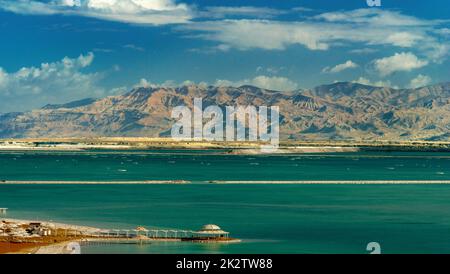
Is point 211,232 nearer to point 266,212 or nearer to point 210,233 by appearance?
point 210,233

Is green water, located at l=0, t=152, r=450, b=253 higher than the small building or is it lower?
lower

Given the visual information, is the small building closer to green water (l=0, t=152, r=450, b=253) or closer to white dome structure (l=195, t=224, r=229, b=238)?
white dome structure (l=195, t=224, r=229, b=238)

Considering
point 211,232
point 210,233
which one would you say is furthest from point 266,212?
point 211,232

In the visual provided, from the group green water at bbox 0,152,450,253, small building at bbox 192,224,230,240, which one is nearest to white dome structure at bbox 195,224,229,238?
small building at bbox 192,224,230,240

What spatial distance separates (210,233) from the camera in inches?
2356

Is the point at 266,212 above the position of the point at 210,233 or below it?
below

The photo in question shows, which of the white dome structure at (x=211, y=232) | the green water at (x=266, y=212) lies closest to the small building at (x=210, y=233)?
the white dome structure at (x=211, y=232)

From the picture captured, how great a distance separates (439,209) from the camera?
289ft

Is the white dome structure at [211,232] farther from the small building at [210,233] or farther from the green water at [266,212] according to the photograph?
the green water at [266,212]

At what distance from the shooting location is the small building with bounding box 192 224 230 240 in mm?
58625

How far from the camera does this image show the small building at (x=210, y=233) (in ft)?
192

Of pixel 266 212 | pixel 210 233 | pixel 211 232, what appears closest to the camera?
pixel 211 232

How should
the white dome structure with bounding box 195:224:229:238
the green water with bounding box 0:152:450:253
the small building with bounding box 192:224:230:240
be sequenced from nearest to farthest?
the green water with bounding box 0:152:450:253
the small building with bounding box 192:224:230:240
the white dome structure with bounding box 195:224:229:238
